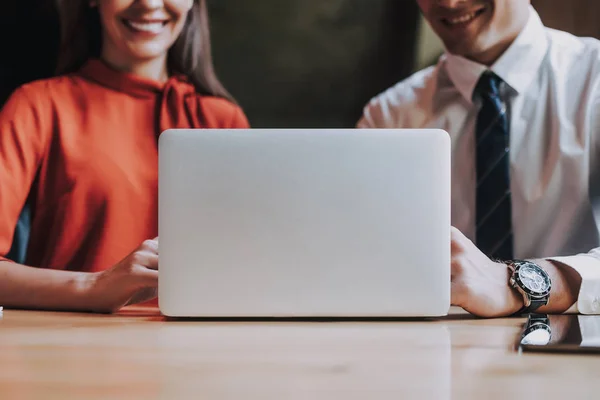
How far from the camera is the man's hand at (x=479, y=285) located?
1.32m

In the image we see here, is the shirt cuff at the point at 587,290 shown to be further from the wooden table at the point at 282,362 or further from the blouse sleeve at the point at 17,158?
the blouse sleeve at the point at 17,158

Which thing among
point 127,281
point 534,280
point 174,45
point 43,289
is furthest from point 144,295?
point 174,45

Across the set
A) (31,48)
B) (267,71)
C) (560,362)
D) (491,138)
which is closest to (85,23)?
(31,48)

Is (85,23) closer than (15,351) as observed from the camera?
No

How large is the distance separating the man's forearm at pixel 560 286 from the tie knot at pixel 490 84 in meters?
0.87

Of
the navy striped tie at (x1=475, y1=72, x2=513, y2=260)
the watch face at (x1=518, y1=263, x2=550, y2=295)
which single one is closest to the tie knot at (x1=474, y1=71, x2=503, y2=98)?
the navy striped tie at (x1=475, y1=72, x2=513, y2=260)

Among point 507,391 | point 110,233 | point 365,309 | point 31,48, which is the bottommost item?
point 110,233

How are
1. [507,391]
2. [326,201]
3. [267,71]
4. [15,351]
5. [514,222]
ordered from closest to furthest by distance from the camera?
[507,391] < [15,351] < [326,201] < [514,222] < [267,71]

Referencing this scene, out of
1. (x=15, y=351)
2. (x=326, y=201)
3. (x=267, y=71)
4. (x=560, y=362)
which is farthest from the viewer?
(x=267, y=71)

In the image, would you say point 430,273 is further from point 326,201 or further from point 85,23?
point 85,23

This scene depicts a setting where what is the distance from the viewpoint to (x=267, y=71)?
94.9 inches

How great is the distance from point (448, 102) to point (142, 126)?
101cm

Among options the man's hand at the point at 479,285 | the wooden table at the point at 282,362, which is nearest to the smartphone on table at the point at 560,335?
the wooden table at the point at 282,362

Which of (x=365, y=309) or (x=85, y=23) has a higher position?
(x=85, y=23)
